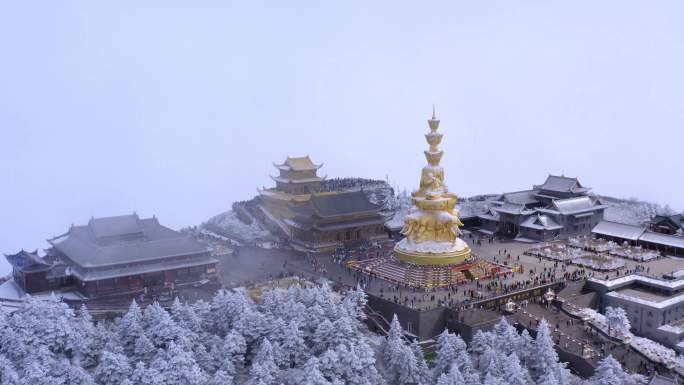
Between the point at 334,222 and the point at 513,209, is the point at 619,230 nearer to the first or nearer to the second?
the point at 513,209

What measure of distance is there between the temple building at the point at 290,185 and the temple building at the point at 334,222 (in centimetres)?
419

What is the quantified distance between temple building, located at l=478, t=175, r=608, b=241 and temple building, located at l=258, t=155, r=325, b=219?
13382mm

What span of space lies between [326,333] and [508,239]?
24.1 meters

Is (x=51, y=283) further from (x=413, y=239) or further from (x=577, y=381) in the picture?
(x=577, y=381)

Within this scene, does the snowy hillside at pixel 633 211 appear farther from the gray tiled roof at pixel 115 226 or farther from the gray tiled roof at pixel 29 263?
the gray tiled roof at pixel 29 263

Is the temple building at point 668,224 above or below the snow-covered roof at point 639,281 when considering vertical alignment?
above

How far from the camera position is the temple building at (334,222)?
140 feet

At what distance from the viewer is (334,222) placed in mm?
43438

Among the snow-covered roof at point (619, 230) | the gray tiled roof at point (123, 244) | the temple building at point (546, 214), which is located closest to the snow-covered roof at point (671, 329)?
the snow-covered roof at point (619, 230)

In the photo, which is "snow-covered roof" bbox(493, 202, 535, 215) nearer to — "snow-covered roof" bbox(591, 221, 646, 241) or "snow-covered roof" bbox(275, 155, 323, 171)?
"snow-covered roof" bbox(591, 221, 646, 241)

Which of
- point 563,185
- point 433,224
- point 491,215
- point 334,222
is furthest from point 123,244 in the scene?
point 563,185

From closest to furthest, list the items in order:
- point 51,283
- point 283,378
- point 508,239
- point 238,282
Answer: point 283,378
point 51,283
point 238,282
point 508,239

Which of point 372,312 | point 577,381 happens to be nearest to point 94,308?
point 372,312

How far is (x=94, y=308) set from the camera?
1225 inches
